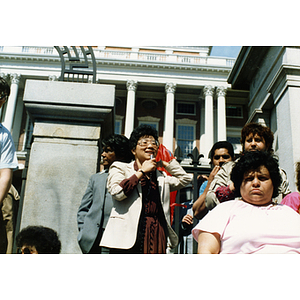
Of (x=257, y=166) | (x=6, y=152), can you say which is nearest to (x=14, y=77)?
(x=6, y=152)

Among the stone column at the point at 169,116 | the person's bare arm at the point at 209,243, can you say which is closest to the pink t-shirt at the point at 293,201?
the person's bare arm at the point at 209,243

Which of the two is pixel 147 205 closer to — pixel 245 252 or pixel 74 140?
pixel 245 252

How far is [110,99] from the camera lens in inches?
158

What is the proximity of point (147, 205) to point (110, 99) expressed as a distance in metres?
1.59

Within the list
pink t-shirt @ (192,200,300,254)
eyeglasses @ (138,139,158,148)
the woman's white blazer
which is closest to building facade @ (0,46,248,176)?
eyeglasses @ (138,139,158,148)

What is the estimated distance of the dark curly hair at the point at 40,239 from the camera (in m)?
3.07

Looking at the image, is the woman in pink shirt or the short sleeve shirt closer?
the woman in pink shirt

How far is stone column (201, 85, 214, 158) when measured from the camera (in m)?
32.9

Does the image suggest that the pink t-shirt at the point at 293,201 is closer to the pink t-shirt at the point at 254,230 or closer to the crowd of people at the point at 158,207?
the crowd of people at the point at 158,207

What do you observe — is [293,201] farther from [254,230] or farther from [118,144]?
[118,144]

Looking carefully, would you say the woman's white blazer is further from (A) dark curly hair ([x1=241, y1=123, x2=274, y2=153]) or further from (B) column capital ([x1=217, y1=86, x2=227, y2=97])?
(B) column capital ([x1=217, y1=86, x2=227, y2=97])

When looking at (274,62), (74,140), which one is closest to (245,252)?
(74,140)

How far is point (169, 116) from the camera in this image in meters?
33.6

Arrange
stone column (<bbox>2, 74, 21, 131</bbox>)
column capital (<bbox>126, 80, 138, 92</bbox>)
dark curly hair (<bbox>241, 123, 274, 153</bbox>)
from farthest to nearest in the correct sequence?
column capital (<bbox>126, 80, 138, 92</bbox>), stone column (<bbox>2, 74, 21, 131</bbox>), dark curly hair (<bbox>241, 123, 274, 153</bbox>)
